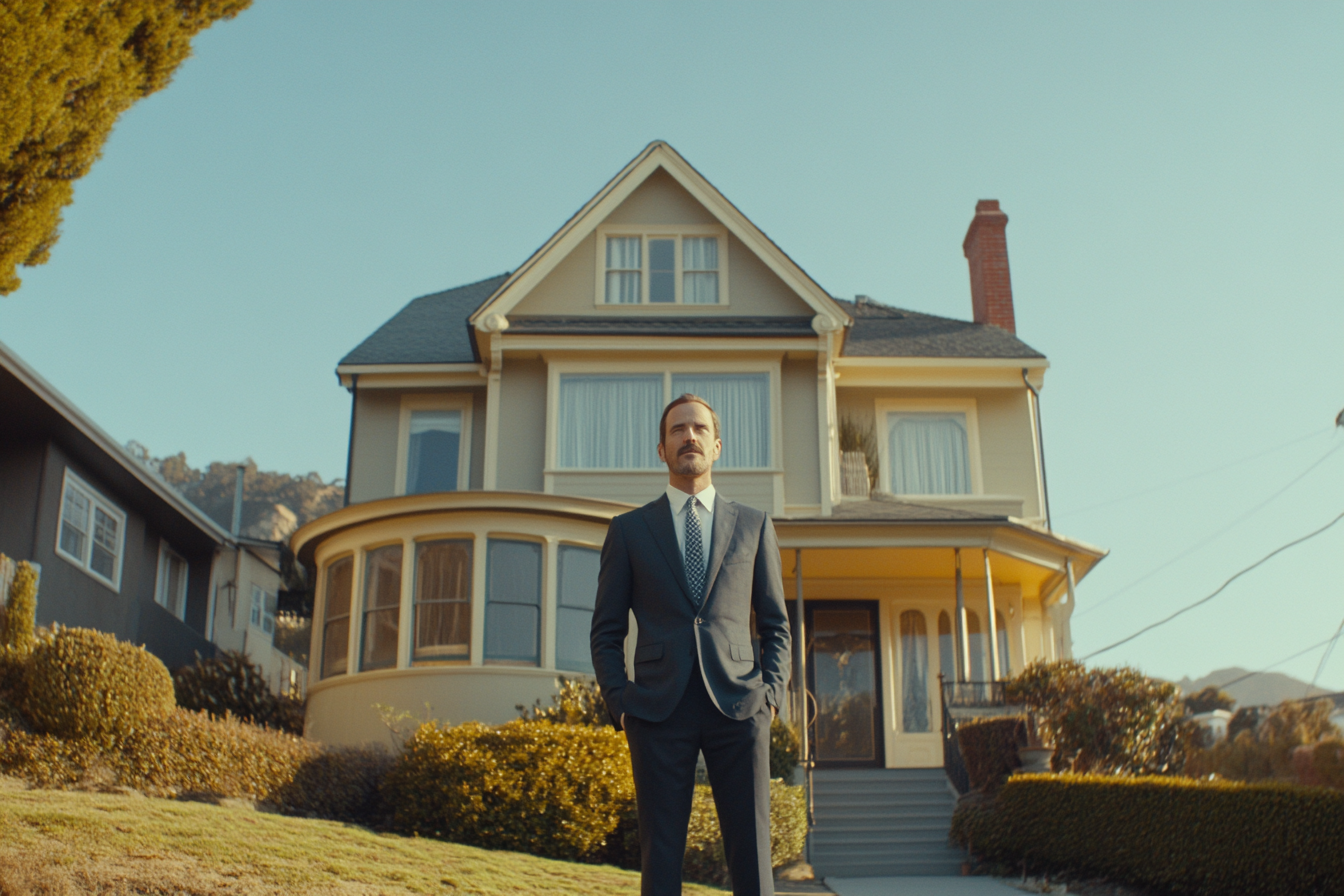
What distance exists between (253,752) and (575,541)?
528 centimetres

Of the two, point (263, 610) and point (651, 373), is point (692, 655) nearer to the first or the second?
point (651, 373)

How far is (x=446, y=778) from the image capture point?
11.5 meters

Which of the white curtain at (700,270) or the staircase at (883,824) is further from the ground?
the white curtain at (700,270)

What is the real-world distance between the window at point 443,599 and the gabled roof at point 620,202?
163 inches

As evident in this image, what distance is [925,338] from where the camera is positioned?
2089 centimetres

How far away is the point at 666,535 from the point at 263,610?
22079 millimetres

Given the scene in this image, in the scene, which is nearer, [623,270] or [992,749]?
[992,749]

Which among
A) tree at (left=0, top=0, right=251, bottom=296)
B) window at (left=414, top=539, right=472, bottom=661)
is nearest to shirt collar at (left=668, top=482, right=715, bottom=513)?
tree at (left=0, top=0, right=251, bottom=296)

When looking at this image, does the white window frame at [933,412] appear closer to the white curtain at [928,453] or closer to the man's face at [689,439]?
the white curtain at [928,453]

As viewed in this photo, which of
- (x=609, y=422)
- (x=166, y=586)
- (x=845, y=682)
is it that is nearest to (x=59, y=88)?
(x=609, y=422)

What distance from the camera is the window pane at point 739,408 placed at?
722 inches

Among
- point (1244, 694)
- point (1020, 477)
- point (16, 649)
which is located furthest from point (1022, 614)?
point (1244, 694)

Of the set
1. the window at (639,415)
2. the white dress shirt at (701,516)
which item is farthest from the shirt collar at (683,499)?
the window at (639,415)

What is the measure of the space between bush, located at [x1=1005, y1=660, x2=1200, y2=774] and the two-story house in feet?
10.1
